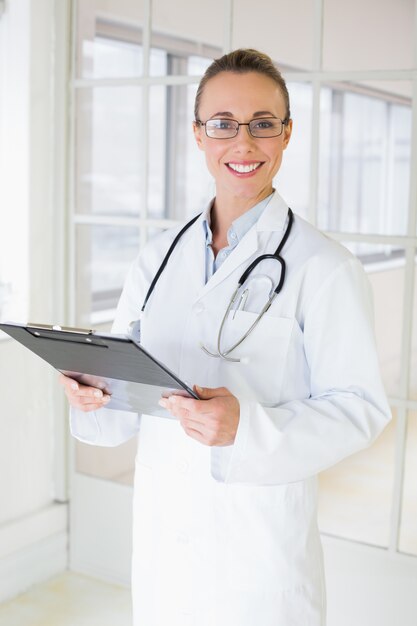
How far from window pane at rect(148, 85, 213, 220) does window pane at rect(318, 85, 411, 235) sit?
41 centimetres

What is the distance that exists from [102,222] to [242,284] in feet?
4.42

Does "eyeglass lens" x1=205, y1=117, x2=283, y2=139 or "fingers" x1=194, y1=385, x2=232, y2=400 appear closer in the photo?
"fingers" x1=194, y1=385, x2=232, y2=400

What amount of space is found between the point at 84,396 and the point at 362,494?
3.58 ft

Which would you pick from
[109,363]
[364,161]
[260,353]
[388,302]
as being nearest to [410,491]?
[388,302]

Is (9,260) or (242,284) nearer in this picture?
(242,284)

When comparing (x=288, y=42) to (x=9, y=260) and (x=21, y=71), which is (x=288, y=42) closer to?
(x=21, y=71)

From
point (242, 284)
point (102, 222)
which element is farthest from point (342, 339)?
point (102, 222)

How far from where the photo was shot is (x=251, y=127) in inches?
54.7

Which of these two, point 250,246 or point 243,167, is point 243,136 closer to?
point 243,167

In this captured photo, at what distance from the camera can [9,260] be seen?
2.64m

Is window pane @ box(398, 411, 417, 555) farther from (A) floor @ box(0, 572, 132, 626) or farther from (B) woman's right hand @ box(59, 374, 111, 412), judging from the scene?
(B) woman's right hand @ box(59, 374, 111, 412)

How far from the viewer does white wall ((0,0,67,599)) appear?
2.59 m

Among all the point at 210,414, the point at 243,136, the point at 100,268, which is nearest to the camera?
the point at 210,414

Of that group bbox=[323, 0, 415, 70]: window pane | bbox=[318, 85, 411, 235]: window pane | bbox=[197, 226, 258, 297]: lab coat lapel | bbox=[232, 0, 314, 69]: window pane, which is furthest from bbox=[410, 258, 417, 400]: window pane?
bbox=[197, 226, 258, 297]: lab coat lapel
